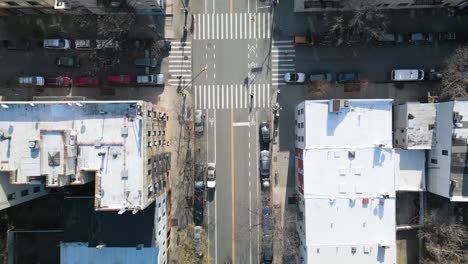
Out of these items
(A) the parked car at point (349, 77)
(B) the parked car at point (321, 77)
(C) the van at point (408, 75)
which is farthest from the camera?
(B) the parked car at point (321, 77)

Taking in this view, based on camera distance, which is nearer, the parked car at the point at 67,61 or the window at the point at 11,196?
the window at the point at 11,196

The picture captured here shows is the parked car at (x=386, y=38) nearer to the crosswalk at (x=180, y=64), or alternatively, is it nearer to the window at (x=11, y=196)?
the crosswalk at (x=180, y=64)

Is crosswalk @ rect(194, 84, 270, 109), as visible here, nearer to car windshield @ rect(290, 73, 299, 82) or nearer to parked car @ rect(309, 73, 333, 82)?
car windshield @ rect(290, 73, 299, 82)

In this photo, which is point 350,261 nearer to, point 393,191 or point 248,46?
point 393,191

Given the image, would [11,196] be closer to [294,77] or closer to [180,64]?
[180,64]

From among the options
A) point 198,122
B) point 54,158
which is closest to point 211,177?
point 198,122

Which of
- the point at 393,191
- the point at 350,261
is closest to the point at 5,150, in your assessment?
the point at 350,261

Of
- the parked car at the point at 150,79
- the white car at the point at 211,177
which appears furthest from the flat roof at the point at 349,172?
the parked car at the point at 150,79
